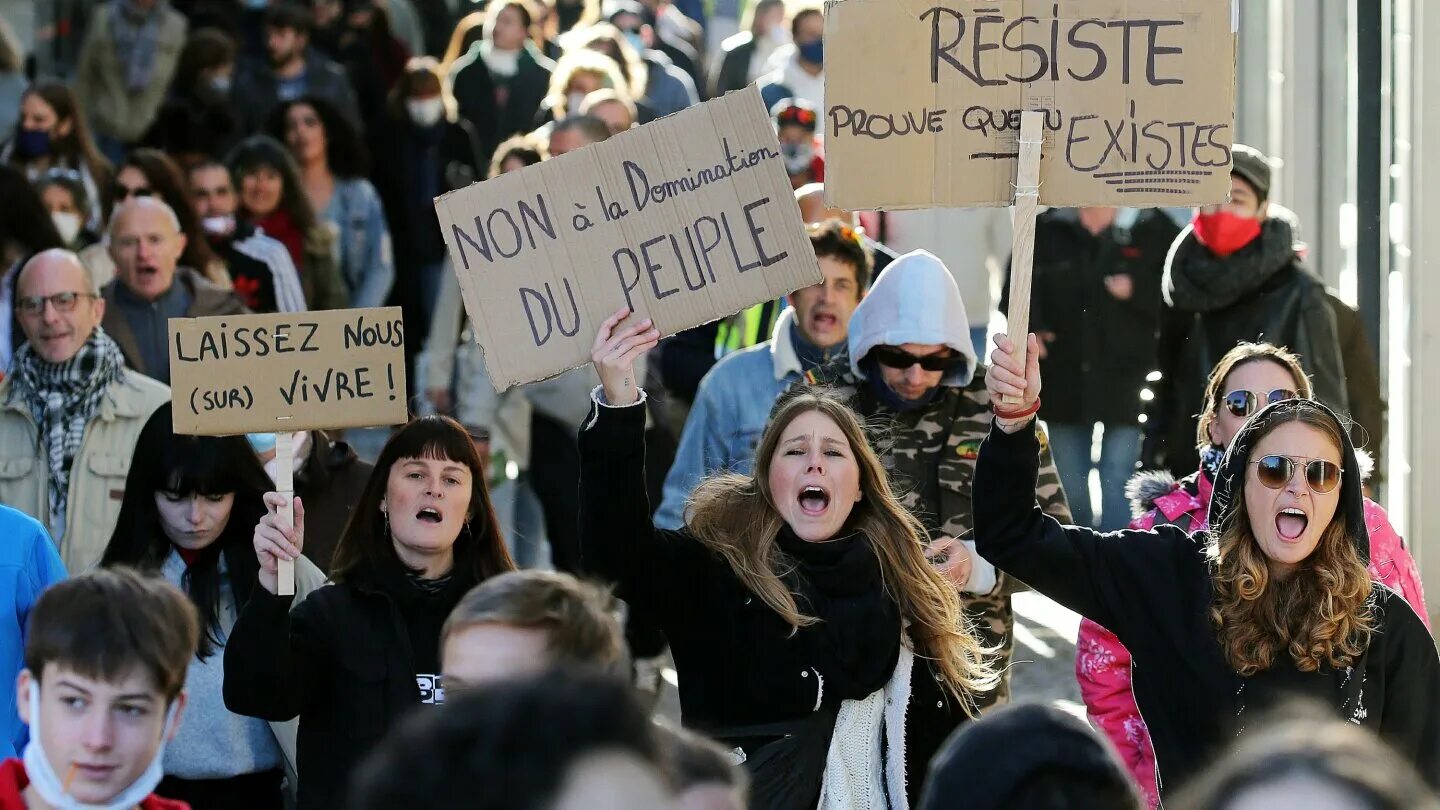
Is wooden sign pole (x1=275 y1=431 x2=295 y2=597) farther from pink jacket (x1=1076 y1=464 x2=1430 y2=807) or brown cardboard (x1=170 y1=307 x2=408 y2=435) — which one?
pink jacket (x1=1076 y1=464 x2=1430 y2=807)

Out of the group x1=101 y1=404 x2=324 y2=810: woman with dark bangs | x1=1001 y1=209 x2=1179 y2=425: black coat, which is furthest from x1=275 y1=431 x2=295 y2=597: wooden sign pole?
x1=1001 y1=209 x2=1179 y2=425: black coat

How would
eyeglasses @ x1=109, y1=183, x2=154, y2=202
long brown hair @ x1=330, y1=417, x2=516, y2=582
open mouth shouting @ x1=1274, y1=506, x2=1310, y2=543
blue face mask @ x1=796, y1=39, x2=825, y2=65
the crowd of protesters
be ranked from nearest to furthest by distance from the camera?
the crowd of protesters, open mouth shouting @ x1=1274, y1=506, x2=1310, y2=543, long brown hair @ x1=330, y1=417, x2=516, y2=582, eyeglasses @ x1=109, y1=183, x2=154, y2=202, blue face mask @ x1=796, y1=39, x2=825, y2=65

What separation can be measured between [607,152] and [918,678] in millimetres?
1342

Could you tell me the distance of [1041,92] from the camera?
4965mm

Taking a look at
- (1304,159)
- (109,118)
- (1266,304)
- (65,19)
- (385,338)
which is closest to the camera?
(385,338)

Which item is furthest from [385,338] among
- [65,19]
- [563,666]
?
[65,19]

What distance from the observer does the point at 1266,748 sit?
257 cm

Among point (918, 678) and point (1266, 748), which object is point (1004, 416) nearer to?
point (918, 678)

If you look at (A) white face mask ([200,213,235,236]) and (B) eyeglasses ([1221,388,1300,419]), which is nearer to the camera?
(B) eyeglasses ([1221,388,1300,419])

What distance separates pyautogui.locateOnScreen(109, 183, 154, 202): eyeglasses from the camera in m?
9.72

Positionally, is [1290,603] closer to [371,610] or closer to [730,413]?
[371,610]

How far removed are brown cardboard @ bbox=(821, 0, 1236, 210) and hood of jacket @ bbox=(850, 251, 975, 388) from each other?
53.3 inches

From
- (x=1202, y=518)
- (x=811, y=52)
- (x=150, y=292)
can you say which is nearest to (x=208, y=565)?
(x=1202, y=518)

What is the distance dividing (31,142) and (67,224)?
61 cm
